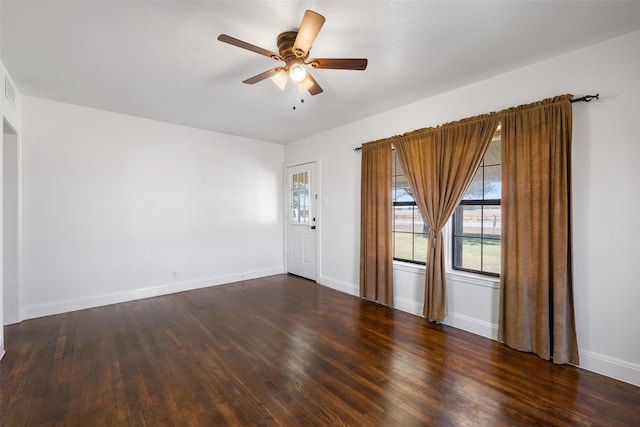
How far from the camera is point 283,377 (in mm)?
2230

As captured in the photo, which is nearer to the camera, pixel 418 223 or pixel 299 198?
pixel 418 223

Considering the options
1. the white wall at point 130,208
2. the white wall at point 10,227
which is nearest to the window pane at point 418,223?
the white wall at point 130,208

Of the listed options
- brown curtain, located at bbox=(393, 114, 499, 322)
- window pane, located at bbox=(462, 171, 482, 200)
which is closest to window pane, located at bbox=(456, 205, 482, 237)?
window pane, located at bbox=(462, 171, 482, 200)

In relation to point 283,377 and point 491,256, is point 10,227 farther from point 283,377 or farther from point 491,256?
point 491,256

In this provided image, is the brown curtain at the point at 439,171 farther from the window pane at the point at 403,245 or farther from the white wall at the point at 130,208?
the white wall at the point at 130,208

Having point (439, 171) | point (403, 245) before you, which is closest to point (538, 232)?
point (439, 171)

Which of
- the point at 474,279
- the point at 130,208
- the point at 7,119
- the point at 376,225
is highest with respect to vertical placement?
the point at 7,119

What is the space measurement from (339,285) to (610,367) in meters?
3.06

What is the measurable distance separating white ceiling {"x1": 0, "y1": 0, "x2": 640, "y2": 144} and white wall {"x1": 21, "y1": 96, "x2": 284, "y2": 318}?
56cm

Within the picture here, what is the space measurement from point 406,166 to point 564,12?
189cm

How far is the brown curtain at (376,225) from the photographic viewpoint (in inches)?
149

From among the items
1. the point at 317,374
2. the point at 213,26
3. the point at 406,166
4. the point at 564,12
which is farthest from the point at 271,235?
the point at 564,12

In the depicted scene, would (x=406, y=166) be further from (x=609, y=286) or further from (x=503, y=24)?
(x=609, y=286)

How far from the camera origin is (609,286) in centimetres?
228
